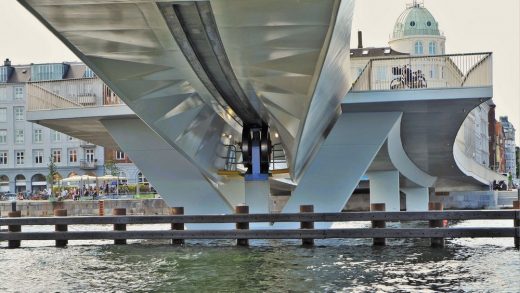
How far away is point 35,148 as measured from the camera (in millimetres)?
105188

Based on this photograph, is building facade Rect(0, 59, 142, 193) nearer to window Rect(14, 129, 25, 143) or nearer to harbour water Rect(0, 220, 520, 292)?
window Rect(14, 129, 25, 143)

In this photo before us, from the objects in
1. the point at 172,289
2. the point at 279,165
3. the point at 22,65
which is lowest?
the point at 172,289

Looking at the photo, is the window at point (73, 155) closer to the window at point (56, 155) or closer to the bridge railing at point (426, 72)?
the window at point (56, 155)

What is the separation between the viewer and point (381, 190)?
39.2m

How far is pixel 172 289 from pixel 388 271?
14.4ft

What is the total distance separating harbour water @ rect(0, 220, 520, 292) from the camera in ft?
49.3

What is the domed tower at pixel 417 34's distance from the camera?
117250mm

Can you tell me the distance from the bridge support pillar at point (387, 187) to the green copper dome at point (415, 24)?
266 ft

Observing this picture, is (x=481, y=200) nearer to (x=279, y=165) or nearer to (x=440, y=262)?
(x=279, y=165)

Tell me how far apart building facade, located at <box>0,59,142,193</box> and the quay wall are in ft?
95.3

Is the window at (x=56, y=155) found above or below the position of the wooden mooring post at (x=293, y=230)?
above

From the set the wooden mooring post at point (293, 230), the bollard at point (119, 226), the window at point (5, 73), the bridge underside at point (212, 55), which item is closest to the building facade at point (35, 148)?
the window at point (5, 73)

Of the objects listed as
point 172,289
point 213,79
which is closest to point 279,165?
point 213,79

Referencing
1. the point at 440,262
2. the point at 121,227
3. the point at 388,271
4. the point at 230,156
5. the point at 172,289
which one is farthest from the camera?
the point at 230,156
